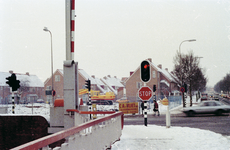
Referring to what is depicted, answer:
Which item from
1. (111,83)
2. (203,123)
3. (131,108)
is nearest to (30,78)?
(111,83)

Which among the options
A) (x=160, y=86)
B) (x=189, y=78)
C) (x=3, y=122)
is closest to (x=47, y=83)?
(x=160, y=86)

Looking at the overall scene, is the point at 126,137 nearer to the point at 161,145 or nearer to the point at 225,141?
the point at 161,145

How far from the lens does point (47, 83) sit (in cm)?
6719

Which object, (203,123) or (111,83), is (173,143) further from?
(111,83)

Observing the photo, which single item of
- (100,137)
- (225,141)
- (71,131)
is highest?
(71,131)

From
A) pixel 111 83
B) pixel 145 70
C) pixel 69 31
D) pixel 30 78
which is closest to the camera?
pixel 69 31

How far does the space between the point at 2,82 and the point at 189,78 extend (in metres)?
52.4

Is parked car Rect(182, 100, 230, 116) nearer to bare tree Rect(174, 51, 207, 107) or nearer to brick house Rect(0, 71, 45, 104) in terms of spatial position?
bare tree Rect(174, 51, 207, 107)

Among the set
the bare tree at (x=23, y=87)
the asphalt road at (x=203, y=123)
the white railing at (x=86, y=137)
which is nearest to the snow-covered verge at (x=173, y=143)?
the white railing at (x=86, y=137)

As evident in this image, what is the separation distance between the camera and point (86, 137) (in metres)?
5.05

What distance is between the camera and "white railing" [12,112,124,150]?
310 centimetres

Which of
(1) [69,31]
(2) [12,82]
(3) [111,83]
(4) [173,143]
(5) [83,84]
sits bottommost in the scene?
(4) [173,143]

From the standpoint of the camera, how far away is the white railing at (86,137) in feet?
10.2

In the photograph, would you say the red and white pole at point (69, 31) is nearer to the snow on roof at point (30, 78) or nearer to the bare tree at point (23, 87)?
the bare tree at point (23, 87)
